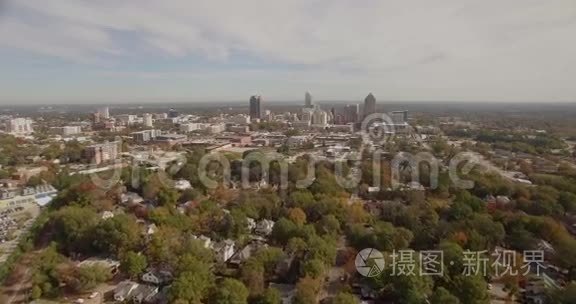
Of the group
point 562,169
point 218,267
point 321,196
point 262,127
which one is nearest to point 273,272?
point 218,267

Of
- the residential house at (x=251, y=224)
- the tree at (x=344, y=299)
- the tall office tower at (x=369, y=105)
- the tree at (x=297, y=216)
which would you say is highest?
the tall office tower at (x=369, y=105)

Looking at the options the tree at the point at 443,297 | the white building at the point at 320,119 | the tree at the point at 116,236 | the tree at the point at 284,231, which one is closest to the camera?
the tree at the point at 443,297

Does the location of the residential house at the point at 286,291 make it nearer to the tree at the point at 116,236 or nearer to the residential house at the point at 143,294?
the residential house at the point at 143,294

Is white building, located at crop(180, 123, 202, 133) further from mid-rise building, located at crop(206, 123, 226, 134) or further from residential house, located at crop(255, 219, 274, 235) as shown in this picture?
residential house, located at crop(255, 219, 274, 235)

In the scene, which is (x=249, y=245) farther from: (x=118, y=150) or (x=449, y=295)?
(x=118, y=150)

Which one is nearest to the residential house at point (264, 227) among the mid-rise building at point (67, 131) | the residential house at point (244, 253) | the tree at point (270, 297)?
the residential house at point (244, 253)

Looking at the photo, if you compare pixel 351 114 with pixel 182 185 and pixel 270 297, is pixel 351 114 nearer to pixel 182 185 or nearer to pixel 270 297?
pixel 182 185

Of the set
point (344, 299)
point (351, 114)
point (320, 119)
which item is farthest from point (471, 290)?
point (351, 114)
